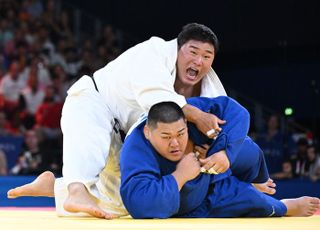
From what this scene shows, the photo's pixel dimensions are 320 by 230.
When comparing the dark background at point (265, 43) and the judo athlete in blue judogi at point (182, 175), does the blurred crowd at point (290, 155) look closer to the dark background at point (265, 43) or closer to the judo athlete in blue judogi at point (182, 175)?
the dark background at point (265, 43)

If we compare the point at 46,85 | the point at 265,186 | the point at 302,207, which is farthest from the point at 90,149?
the point at 46,85

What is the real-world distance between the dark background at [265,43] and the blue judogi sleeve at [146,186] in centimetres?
478

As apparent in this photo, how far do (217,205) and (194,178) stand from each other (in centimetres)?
22

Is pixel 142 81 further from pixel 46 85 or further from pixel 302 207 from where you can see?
pixel 46 85

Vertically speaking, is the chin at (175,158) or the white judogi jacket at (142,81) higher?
the white judogi jacket at (142,81)

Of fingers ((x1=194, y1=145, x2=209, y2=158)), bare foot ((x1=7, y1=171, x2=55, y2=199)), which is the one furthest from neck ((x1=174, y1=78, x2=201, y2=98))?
bare foot ((x1=7, y1=171, x2=55, y2=199))

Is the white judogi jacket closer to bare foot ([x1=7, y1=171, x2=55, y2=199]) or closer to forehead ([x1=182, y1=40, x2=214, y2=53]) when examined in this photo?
forehead ([x1=182, y1=40, x2=214, y2=53])

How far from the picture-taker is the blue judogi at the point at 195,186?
3141 millimetres

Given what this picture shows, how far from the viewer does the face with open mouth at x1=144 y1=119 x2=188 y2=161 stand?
3174 mm

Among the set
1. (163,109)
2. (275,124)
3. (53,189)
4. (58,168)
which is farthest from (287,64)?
(163,109)

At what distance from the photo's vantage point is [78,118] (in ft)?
12.0

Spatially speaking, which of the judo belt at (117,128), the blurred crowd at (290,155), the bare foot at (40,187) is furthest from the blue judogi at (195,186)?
the blurred crowd at (290,155)

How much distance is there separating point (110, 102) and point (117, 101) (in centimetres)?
4

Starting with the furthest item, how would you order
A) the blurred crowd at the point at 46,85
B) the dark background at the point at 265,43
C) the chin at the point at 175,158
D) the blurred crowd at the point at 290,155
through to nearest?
the dark background at the point at 265,43 < the blurred crowd at the point at 46,85 < the blurred crowd at the point at 290,155 < the chin at the point at 175,158
